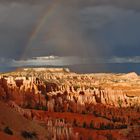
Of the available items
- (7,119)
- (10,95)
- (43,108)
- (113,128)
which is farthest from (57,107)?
(7,119)

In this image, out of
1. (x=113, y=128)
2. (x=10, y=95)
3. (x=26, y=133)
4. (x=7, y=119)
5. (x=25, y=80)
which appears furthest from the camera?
(x=25, y=80)

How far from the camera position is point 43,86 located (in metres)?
155

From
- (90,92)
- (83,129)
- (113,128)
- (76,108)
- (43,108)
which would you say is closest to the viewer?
(83,129)

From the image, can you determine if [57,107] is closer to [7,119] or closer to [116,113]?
[116,113]

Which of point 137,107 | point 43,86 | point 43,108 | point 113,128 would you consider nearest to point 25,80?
point 43,86

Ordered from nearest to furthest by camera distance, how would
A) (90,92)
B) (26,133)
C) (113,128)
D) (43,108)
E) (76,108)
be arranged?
(26,133) → (113,128) → (43,108) → (76,108) → (90,92)

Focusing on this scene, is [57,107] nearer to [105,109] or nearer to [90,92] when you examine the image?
[105,109]

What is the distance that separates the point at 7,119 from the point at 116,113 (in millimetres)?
77843

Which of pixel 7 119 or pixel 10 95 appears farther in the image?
pixel 10 95

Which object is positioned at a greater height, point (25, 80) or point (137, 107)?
point (25, 80)

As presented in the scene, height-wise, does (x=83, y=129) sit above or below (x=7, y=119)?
below

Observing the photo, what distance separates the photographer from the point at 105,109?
138750mm

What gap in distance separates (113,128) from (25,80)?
45897 mm

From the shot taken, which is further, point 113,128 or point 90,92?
point 90,92
